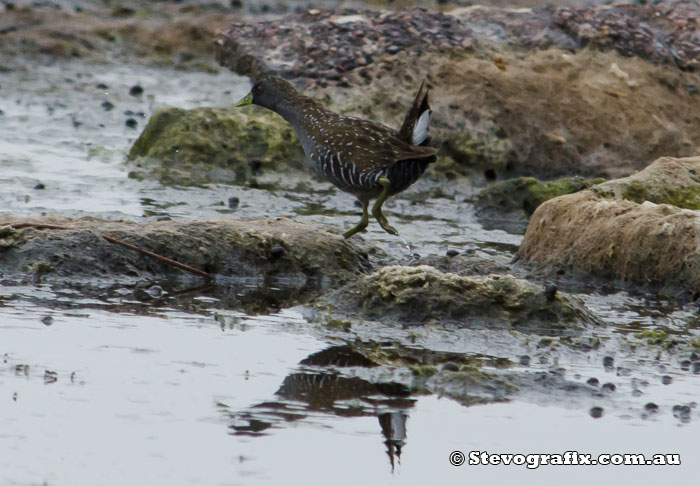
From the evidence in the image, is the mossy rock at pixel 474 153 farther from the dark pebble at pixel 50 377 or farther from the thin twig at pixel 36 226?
the dark pebble at pixel 50 377

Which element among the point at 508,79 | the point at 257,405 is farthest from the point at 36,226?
the point at 508,79

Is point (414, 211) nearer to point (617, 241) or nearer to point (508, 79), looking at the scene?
Result: point (508, 79)

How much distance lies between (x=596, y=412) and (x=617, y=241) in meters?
3.48

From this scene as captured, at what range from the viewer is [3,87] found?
18078 mm

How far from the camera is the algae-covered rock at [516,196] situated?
1238 centimetres

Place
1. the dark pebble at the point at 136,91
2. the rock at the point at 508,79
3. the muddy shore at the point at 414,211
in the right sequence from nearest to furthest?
the muddy shore at the point at 414,211 < the rock at the point at 508,79 < the dark pebble at the point at 136,91

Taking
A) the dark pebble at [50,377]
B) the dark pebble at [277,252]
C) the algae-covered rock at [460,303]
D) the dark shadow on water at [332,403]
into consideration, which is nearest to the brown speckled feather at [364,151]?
the dark pebble at [277,252]

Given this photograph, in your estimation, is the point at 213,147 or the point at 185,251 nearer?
the point at 185,251

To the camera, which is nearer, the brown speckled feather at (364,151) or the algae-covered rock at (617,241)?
the algae-covered rock at (617,241)

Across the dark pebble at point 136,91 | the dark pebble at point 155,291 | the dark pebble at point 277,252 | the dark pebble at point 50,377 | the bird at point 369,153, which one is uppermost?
the bird at point 369,153

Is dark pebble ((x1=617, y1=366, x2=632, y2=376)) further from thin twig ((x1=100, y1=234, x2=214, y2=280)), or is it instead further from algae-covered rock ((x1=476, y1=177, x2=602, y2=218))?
algae-covered rock ((x1=476, y1=177, x2=602, y2=218))

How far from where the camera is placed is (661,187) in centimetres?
1091

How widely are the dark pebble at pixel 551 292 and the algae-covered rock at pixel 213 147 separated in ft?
19.7

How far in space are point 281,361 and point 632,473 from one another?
2.14 metres
